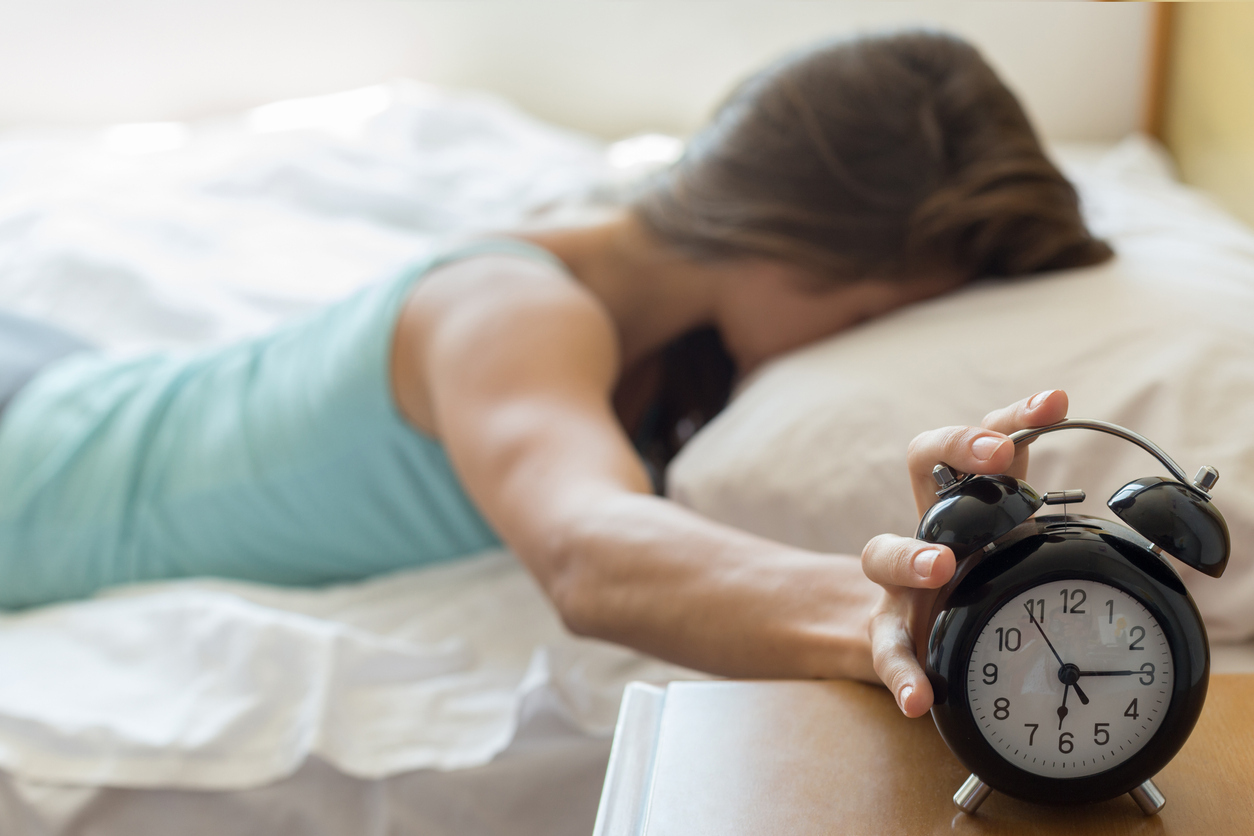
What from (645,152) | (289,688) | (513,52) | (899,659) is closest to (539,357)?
(289,688)

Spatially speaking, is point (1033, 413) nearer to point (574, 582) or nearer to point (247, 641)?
point (574, 582)

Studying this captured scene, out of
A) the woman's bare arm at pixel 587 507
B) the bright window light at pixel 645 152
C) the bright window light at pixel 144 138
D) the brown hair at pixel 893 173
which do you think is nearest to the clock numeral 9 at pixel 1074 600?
Result: the woman's bare arm at pixel 587 507

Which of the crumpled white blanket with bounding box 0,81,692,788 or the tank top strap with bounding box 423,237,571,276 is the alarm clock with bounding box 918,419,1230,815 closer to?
the crumpled white blanket with bounding box 0,81,692,788

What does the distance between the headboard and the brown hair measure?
565 mm

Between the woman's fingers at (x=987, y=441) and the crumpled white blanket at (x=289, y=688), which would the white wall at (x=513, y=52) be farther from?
the woman's fingers at (x=987, y=441)

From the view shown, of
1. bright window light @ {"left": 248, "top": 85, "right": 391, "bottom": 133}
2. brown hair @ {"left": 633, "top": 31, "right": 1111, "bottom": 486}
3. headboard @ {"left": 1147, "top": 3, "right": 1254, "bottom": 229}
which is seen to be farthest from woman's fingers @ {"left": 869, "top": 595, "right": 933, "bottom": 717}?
bright window light @ {"left": 248, "top": 85, "right": 391, "bottom": 133}

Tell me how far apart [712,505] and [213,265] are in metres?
1.14

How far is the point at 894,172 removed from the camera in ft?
3.34

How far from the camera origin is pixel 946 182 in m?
1.02

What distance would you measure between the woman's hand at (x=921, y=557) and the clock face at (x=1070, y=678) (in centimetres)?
3

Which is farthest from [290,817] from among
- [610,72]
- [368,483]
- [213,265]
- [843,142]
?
[610,72]

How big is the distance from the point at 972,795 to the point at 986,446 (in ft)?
0.49

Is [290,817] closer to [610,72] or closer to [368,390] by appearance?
[368,390]

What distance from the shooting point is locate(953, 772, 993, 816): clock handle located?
0.42 m
